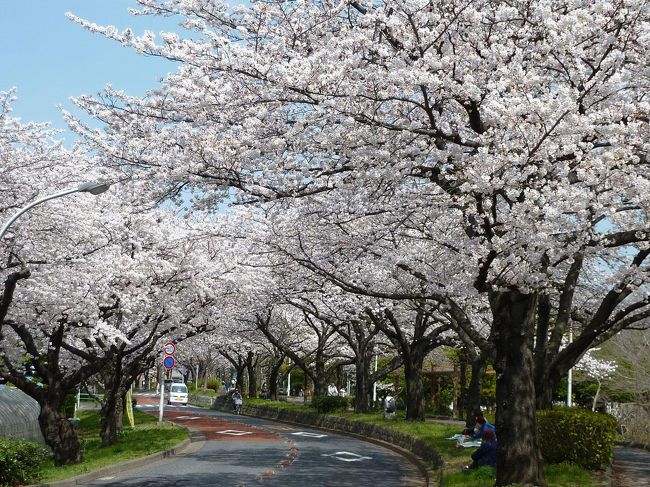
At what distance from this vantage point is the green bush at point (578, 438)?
14.8 m

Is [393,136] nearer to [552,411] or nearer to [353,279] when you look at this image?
[552,411]

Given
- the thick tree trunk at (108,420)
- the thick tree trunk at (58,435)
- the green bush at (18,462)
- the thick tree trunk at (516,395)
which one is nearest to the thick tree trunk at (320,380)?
the thick tree trunk at (108,420)

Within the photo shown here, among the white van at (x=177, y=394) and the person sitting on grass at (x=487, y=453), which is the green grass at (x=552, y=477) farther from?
the white van at (x=177, y=394)

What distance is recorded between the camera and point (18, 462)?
1400 centimetres

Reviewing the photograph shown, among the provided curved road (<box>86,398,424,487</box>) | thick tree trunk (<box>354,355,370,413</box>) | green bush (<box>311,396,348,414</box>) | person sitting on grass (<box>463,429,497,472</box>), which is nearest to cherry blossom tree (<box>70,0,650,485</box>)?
person sitting on grass (<box>463,429,497,472</box>)

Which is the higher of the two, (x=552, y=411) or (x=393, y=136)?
(x=393, y=136)

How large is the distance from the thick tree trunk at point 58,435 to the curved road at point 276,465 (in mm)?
2290

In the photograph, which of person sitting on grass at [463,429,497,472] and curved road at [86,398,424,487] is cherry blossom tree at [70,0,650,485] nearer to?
person sitting on grass at [463,429,497,472]

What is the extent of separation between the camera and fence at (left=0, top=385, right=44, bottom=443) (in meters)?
22.9

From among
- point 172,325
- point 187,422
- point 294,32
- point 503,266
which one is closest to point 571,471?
point 503,266

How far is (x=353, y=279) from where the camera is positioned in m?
20.6

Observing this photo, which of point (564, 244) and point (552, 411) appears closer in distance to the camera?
point (564, 244)

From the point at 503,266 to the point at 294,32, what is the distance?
14.8ft

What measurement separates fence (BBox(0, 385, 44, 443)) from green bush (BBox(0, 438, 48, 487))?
816cm
